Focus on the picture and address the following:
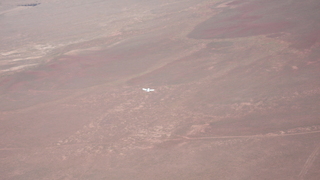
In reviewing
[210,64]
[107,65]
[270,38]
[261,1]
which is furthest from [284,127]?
[261,1]

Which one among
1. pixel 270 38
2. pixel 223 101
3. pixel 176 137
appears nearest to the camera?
pixel 176 137

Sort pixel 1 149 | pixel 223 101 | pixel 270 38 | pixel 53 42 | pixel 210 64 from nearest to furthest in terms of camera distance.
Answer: pixel 1 149, pixel 223 101, pixel 210 64, pixel 270 38, pixel 53 42

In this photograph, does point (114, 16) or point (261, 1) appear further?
point (114, 16)

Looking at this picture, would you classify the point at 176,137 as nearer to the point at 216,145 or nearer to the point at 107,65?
the point at 216,145

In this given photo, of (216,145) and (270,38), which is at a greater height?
(270,38)

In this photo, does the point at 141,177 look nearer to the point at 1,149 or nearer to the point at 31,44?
the point at 1,149

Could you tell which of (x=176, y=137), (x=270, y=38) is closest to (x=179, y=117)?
(x=176, y=137)
